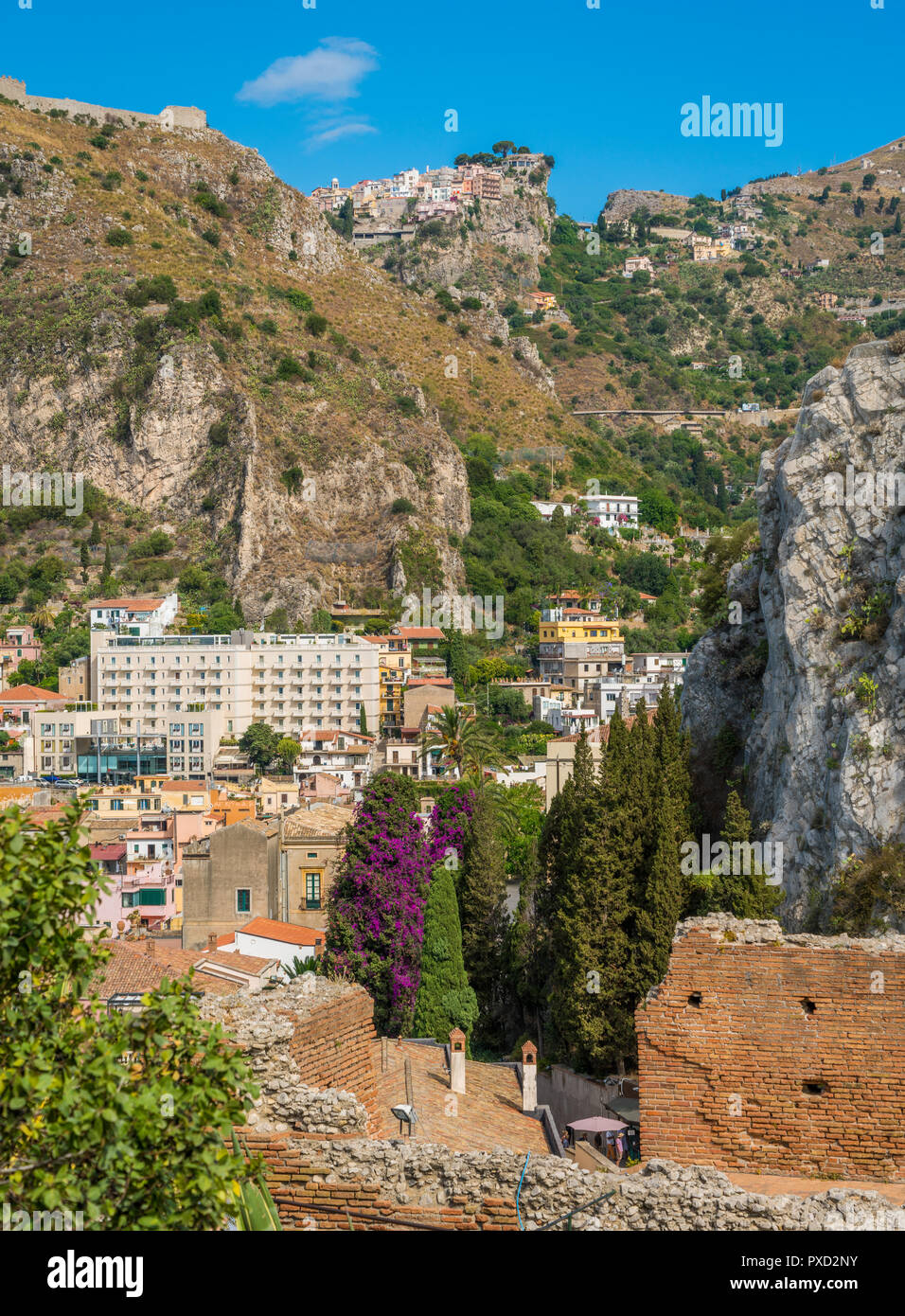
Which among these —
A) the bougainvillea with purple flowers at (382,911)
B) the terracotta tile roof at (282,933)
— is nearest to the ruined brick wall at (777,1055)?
the bougainvillea with purple flowers at (382,911)

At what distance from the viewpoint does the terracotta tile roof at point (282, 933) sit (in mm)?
29234

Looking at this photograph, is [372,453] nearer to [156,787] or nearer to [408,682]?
[408,682]

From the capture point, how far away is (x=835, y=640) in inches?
1113

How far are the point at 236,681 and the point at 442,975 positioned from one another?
58566 millimetres

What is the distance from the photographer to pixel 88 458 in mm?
116062

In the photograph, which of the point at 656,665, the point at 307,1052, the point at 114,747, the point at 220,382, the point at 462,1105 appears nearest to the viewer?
the point at 307,1052

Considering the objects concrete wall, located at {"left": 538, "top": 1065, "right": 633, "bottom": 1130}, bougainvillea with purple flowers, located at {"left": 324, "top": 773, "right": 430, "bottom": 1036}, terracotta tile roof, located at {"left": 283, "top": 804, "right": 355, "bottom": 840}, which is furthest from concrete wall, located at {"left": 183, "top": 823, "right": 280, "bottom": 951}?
concrete wall, located at {"left": 538, "top": 1065, "right": 633, "bottom": 1130}

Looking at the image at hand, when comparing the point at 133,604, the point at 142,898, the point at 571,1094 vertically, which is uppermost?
the point at 133,604

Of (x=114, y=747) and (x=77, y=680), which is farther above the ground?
(x=77, y=680)

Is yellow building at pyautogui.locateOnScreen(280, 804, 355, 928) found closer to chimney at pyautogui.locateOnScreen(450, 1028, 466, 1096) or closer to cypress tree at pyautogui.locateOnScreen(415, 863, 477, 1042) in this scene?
cypress tree at pyautogui.locateOnScreen(415, 863, 477, 1042)

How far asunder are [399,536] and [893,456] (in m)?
86.3

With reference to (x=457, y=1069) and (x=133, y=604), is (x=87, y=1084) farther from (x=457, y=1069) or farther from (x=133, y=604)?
(x=133, y=604)

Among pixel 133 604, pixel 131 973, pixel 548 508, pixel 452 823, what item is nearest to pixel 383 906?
pixel 131 973
